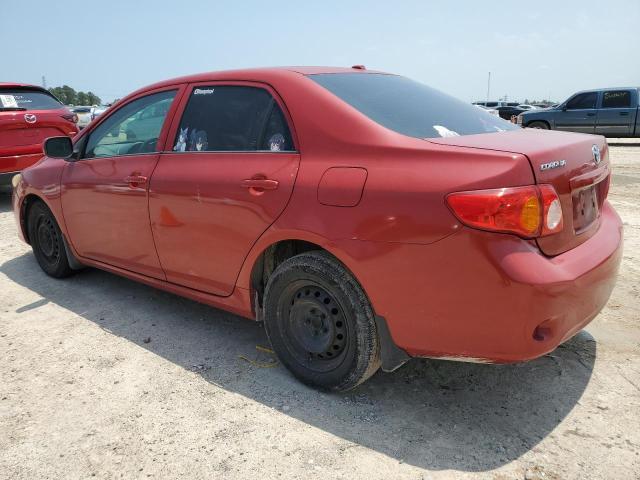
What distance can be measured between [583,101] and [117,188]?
16079mm

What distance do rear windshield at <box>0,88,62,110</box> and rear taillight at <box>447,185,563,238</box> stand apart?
735 cm

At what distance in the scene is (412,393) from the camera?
280cm

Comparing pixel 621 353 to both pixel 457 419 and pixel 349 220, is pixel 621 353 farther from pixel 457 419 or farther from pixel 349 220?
pixel 349 220

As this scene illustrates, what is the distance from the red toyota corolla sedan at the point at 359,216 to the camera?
2150 millimetres

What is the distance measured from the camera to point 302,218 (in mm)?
2590

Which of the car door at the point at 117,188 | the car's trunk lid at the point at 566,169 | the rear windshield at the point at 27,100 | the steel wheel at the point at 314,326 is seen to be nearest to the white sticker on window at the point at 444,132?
the car's trunk lid at the point at 566,169

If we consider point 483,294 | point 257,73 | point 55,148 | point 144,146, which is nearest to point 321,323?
point 483,294

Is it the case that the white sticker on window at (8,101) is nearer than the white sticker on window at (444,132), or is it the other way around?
the white sticker on window at (444,132)

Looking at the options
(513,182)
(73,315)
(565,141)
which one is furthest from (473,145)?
(73,315)

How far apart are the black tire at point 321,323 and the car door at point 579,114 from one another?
615 inches

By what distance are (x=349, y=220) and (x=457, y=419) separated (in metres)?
1.09

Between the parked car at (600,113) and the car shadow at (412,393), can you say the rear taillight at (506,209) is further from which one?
the parked car at (600,113)

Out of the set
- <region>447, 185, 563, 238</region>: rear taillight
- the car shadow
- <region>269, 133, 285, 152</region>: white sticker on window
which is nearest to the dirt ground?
the car shadow

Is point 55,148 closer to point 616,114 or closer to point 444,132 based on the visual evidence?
point 444,132
